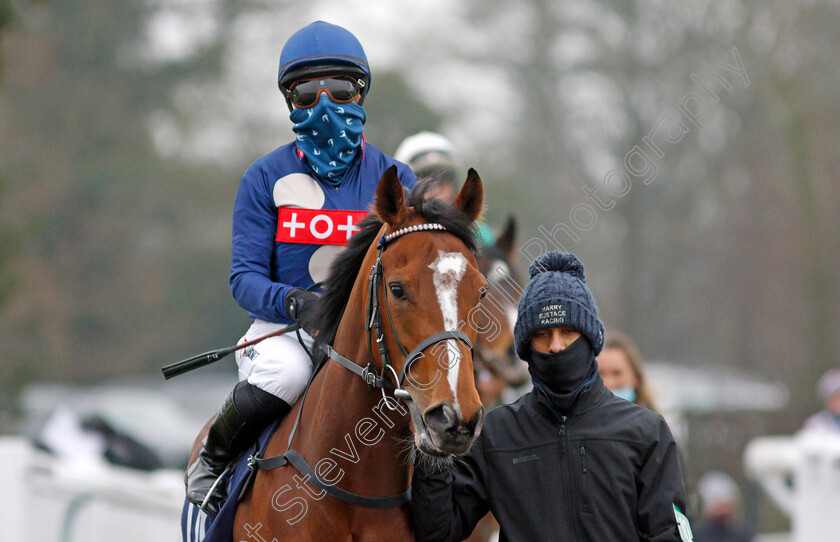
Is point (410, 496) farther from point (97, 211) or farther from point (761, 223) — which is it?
point (97, 211)

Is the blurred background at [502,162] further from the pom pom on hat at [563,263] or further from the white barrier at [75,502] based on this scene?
the pom pom on hat at [563,263]

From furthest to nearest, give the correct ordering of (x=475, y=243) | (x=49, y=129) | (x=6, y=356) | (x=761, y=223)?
(x=49, y=129) → (x=761, y=223) → (x=6, y=356) → (x=475, y=243)

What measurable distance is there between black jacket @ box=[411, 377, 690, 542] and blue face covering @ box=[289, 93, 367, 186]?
1209 millimetres

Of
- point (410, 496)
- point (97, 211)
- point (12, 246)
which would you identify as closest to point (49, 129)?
point (97, 211)

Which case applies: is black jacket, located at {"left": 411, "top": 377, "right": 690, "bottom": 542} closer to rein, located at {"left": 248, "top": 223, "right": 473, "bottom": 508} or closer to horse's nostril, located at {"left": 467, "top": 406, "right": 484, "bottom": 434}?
rein, located at {"left": 248, "top": 223, "right": 473, "bottom": 508}

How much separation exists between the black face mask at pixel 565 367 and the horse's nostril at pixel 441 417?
1.44 feet

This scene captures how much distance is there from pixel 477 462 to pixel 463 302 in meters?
0.59

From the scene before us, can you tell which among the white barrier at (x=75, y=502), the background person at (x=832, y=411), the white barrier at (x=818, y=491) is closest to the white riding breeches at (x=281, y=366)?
the white barrier at (x=75, y=502)

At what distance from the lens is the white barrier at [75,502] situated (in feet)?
24.3

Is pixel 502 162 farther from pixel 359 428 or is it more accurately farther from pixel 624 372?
pixel 359 428

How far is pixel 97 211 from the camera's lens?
25.2m

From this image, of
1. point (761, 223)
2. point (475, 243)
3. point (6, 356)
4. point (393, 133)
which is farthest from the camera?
point (761, 223)

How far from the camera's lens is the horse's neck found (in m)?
3.30

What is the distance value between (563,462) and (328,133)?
1.56 meters
